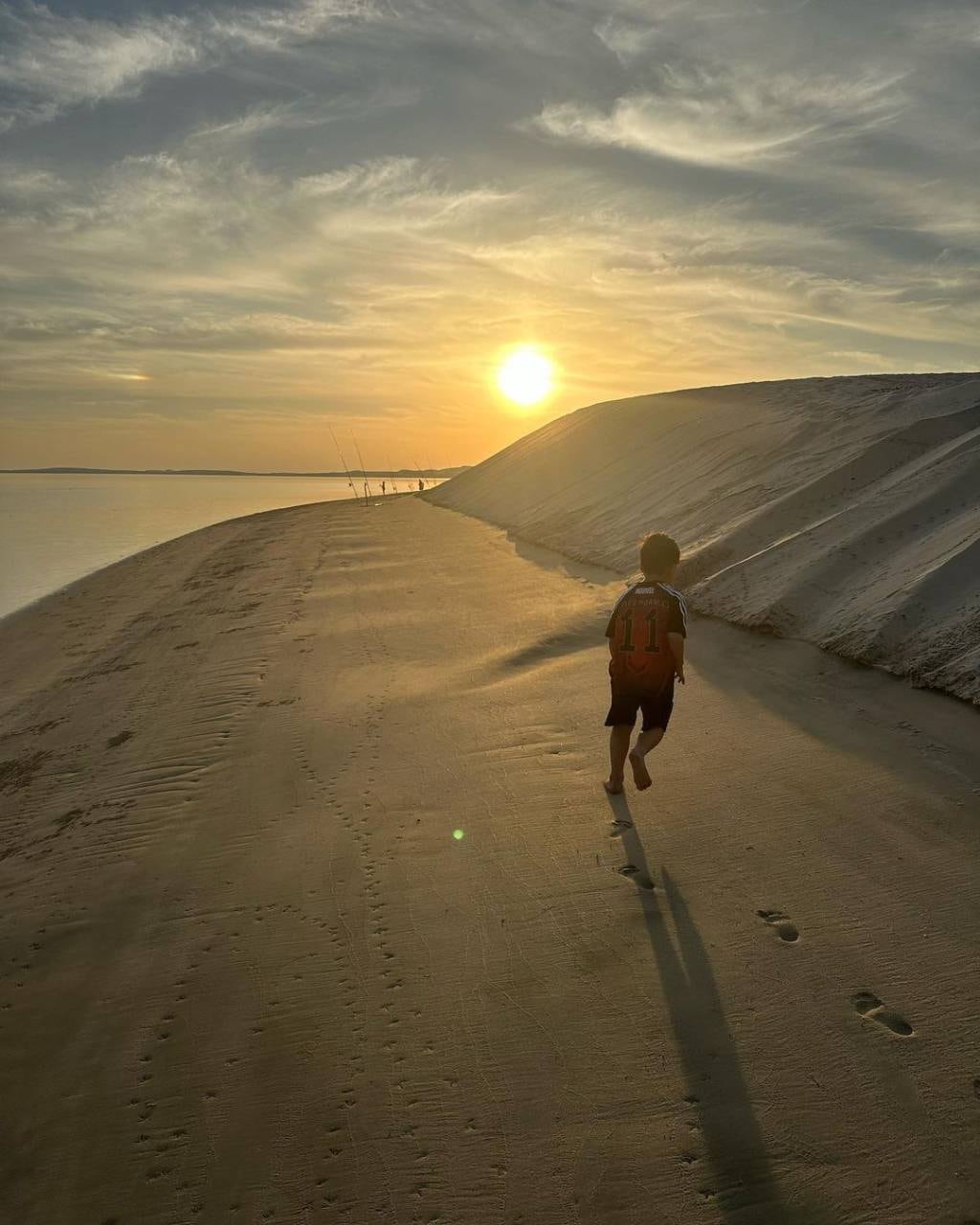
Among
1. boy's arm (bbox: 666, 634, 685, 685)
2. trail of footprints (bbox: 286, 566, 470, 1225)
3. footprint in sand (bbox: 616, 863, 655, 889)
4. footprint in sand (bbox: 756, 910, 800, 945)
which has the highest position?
boy's arm (bbox: 666, 634, 685, 685)

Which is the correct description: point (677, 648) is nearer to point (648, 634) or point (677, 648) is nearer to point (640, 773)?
point (648, 634)

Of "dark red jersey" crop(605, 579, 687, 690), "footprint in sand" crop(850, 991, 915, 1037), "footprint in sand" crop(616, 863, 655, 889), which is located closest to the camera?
"footprint in sand" crop(850, 991, 915, 1037)

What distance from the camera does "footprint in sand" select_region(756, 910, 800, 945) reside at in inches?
135

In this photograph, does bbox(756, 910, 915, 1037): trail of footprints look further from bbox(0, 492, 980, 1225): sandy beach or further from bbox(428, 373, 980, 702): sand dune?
bbox(428, 373, 980, 702): sand dune

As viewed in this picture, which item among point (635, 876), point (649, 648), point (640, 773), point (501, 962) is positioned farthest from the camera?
point (649, 648)

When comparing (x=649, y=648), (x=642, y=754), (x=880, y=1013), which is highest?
(x=649, y=648)

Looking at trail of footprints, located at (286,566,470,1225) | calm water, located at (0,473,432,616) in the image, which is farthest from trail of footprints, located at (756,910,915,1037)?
calm water, located at (0,473,432,616)

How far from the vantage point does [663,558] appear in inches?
185

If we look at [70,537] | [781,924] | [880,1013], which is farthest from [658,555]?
[70,537]

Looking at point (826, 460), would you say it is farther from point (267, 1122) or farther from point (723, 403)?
point (267, 1122)

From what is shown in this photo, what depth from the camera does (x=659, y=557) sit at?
4.70m

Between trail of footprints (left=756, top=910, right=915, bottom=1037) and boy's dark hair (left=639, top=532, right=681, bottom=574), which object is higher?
boy's dark hair (left=639, top=532, right=681, bottom=574)

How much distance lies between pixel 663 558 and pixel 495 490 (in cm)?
2487

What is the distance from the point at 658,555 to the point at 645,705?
892mm
